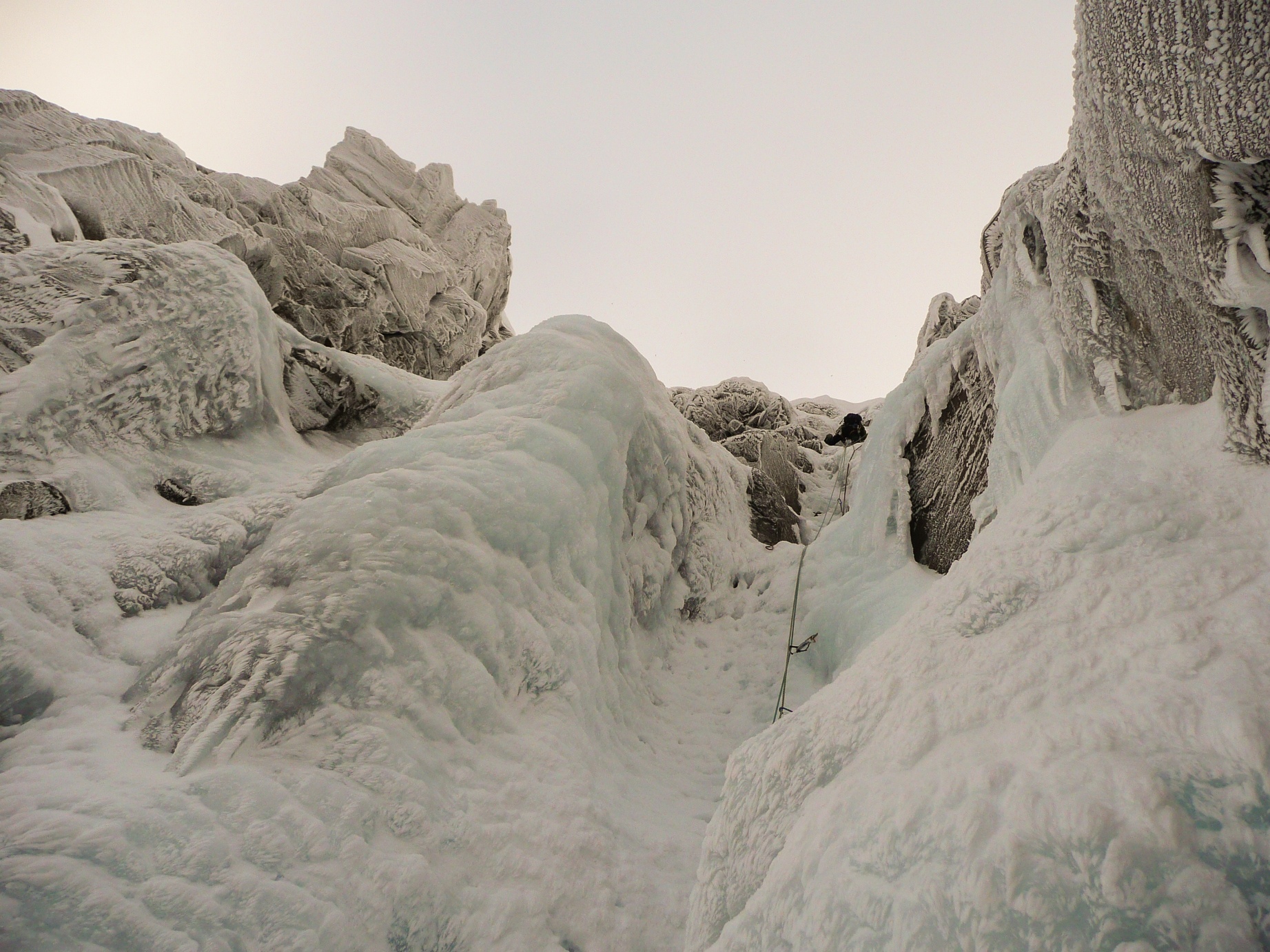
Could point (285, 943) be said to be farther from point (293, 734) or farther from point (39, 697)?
point (39, 697)

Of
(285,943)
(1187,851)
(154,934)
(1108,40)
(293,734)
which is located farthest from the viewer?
(293,734)

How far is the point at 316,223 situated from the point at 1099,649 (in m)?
13.8

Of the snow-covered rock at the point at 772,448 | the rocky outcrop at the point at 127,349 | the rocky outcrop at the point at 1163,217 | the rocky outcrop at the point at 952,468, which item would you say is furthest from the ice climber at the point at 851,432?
the rocky outcrop at the point at 127,349

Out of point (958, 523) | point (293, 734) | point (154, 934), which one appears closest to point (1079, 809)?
point (154, 934)

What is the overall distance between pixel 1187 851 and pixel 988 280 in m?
3.81

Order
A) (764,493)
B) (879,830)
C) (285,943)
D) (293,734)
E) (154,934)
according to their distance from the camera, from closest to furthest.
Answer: (879,830)
(154,934)
(285,943)
(293,734)
(764,493)

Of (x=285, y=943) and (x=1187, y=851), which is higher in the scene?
(x=1187, y=851)

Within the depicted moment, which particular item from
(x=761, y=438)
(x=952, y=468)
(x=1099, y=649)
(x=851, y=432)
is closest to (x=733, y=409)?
(x=761, y=438)

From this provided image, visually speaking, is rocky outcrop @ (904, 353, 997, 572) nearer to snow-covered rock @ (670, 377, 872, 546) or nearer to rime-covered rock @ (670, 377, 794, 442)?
snow-covered rock @ (670, 377, 872, 546)

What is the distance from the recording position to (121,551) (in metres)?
3.32

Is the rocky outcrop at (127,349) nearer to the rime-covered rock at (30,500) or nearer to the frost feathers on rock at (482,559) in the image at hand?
the rime-covered rock at (30,500)

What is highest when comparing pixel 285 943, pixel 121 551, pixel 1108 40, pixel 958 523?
pixel 1108 40

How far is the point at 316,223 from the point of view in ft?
40.3

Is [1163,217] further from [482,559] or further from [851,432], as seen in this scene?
[851,432]
